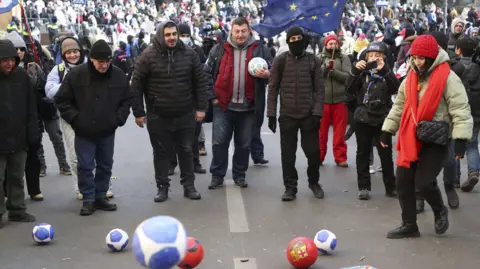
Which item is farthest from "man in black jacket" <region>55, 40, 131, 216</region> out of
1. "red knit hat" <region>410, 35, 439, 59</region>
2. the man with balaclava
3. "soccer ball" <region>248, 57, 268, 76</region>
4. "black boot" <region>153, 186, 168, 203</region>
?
"red knit hat" <region>410, 35, 439, 59</region>

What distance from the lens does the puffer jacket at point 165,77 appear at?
861 cm

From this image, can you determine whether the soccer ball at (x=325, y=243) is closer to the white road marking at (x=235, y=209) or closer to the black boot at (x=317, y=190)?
the white road marking at (x=235, y=209)

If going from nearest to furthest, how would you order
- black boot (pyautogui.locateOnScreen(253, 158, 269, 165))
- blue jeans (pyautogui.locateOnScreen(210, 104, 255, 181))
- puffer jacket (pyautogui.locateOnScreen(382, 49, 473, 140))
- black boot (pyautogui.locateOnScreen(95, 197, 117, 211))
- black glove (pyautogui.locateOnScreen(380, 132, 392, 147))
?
1. puffer jacket (pyautogui.locateOnScreen(382, 49, 473, 140))
2. black glove (pyautogui.locateOnScreen(380, 132, 392, 147))
3. black boot (pyautogui.locateOnScreen(95, 197, 117, 211))
4. blue jeans (pyautogui.locateOnScreen(210, 104, 255, 181))
5. black boot (pyautogui.locateOnScreen(253, 158, 269, 165))

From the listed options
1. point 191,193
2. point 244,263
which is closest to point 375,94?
point 191,193

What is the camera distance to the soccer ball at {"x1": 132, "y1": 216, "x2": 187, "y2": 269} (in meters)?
4.44

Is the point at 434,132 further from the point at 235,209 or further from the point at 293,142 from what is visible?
the point at 235,209

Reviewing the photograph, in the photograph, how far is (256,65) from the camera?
905cm

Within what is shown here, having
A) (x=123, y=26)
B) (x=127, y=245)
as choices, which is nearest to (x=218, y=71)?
(x=127, y=245)

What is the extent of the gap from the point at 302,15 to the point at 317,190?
262cm

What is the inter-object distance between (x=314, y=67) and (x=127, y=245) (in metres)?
3.05

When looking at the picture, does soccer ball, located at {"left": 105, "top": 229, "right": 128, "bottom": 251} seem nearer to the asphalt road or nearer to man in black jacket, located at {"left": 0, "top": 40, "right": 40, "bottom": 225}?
the asphalt road

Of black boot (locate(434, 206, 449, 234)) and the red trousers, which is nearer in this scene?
black boot (locate(434, 206, 449, 234))

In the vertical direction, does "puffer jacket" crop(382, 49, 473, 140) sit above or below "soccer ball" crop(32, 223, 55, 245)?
above

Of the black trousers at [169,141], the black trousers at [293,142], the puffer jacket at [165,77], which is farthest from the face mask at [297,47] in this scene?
the black trousers at [169,141]
